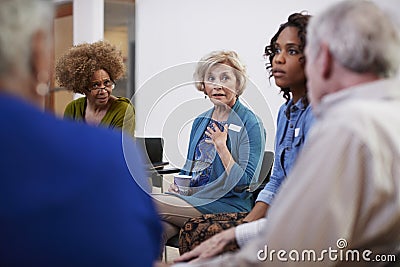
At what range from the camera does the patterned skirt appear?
218cm

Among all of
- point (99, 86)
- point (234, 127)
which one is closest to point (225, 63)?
point (234, 127)

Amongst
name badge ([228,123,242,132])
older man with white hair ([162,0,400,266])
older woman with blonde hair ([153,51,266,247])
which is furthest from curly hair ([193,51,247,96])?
older man with white hair ([162,0,400,266])

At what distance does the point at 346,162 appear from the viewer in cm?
109

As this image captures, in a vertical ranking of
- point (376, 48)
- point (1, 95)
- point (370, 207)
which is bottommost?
point (370, 207)

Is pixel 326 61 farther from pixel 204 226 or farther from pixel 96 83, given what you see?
pixel 96 83

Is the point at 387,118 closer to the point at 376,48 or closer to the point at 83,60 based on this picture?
the point at 376,48

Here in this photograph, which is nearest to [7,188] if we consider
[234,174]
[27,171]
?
[27,171]

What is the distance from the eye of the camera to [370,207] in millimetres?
1127

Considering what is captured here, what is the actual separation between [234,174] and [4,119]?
180 cm

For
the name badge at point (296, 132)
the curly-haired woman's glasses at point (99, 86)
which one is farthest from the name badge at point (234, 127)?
the curly-haired woman's glasses at point (99, 86)

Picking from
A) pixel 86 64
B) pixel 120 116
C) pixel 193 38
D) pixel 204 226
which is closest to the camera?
→ pixel 204 226

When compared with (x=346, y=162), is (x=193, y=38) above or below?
above

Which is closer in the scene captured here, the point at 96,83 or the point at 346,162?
the point at 346,162

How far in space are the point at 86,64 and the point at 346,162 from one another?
249 cm
